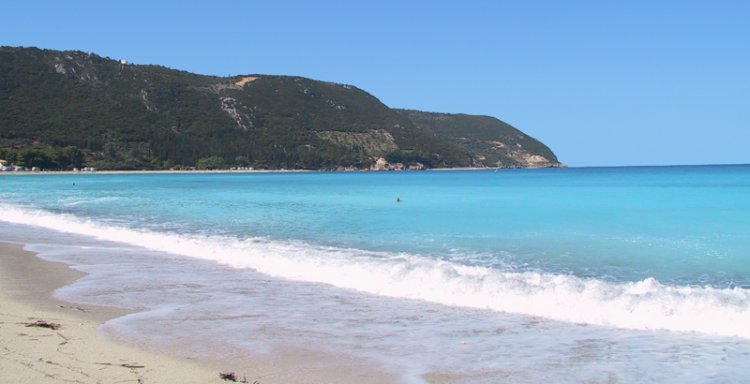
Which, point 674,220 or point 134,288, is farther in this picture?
point 674,220

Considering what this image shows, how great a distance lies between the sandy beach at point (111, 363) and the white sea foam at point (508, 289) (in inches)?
118

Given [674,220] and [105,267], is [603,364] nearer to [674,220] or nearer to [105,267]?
[105,267]

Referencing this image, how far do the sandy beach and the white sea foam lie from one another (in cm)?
301

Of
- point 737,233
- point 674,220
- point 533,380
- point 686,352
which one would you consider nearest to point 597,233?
point 737,233

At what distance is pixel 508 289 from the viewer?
26.9 ft

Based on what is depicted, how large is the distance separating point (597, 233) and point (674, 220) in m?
5.80

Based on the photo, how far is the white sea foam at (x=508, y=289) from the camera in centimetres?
684

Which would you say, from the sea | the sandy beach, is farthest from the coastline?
the sea

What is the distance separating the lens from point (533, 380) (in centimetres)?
482

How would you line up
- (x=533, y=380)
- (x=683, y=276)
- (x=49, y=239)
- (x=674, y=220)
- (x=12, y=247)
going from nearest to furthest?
(x=533, y=380) → (x=683, y=276) → (x=12, y=247) → (x=49, y=239) → (x=674, y=220)

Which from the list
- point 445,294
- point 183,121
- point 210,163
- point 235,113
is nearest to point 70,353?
point 445,294

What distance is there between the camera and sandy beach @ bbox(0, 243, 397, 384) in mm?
4652

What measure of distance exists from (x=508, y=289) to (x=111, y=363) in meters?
4.81

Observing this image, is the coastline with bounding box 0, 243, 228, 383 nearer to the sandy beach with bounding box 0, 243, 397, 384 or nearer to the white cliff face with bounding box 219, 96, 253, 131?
the sandy beach with bounding box 0, 243, 397, 384
